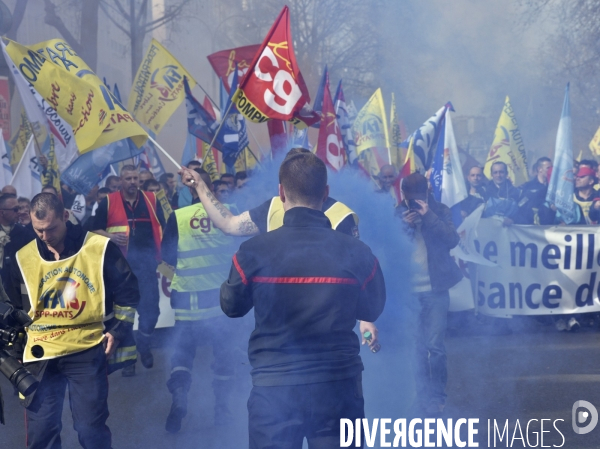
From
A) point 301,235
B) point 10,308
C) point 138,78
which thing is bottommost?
point 10,308

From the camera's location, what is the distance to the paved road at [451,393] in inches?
195

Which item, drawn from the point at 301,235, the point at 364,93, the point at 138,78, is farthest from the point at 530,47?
the point at 364,93

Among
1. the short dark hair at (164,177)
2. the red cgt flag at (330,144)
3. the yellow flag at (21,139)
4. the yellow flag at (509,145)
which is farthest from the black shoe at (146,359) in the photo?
the yellow flag at (509,145)

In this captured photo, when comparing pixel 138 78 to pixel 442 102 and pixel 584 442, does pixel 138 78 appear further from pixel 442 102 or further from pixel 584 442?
pixel 584 442

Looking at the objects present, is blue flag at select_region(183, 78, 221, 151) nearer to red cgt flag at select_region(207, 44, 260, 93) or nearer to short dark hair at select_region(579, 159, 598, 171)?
red cgt flag at select_region(207, 44, 260, 93)

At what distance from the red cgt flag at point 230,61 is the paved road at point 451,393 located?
419cm

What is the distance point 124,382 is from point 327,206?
3.37m

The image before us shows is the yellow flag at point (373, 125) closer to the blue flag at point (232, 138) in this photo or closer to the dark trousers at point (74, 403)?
the blue flag at point (232, 138)

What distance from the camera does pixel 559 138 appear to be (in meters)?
9.88

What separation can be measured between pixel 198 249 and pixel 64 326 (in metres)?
1.98

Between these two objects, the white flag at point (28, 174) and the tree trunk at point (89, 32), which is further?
the tree trunk at point (89, 32)

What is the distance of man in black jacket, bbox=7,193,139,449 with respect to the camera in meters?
4.00

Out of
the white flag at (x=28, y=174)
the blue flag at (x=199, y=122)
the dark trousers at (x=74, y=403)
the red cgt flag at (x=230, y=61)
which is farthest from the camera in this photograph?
the red cgt flag at (x=230, y=61)

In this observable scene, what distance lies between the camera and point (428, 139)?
9.10 metres
